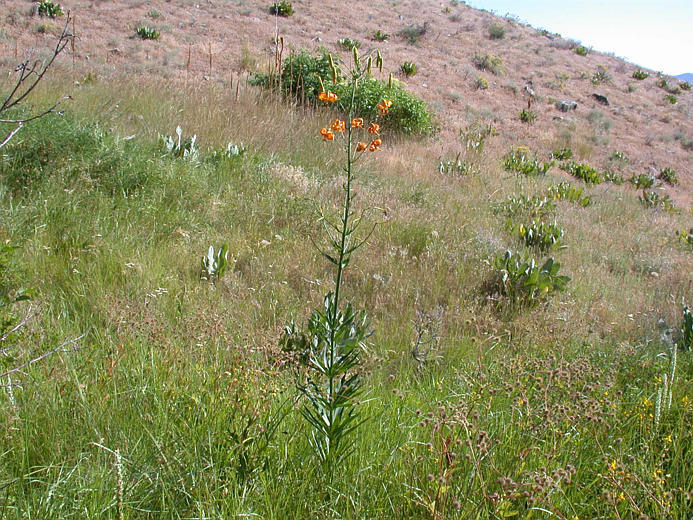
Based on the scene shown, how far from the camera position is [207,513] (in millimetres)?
1489

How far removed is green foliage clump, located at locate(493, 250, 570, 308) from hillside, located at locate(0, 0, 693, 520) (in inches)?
0.9

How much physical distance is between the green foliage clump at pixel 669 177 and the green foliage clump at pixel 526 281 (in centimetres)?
1196

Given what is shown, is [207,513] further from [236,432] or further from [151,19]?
[151,19]

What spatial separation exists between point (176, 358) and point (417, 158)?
21.1 feet

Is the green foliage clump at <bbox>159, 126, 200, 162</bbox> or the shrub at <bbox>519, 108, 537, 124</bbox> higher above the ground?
the shrub at <bbox>519, 108, 537, 124</bbox>

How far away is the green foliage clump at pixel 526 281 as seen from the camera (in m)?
3.83

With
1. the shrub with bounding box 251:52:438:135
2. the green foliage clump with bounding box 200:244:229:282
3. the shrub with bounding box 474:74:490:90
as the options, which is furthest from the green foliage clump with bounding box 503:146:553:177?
the shrub with bounding box 474:74:490:90

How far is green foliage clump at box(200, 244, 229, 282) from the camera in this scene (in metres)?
3.52

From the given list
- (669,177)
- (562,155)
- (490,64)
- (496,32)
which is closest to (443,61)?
(490,64)

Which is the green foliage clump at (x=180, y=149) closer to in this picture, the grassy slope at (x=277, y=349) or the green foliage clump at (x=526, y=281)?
the grassy slope at (x=277, y=349)

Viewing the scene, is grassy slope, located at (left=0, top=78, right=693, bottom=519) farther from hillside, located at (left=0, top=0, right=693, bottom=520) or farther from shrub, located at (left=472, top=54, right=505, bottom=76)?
shrub, located at (left=472, top=54, right=505, bottom=76)

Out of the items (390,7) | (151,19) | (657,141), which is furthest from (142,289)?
(390,7)

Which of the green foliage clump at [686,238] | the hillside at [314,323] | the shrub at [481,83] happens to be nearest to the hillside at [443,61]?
the shrub at [481,83]

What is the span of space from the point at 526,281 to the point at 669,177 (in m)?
12.4
